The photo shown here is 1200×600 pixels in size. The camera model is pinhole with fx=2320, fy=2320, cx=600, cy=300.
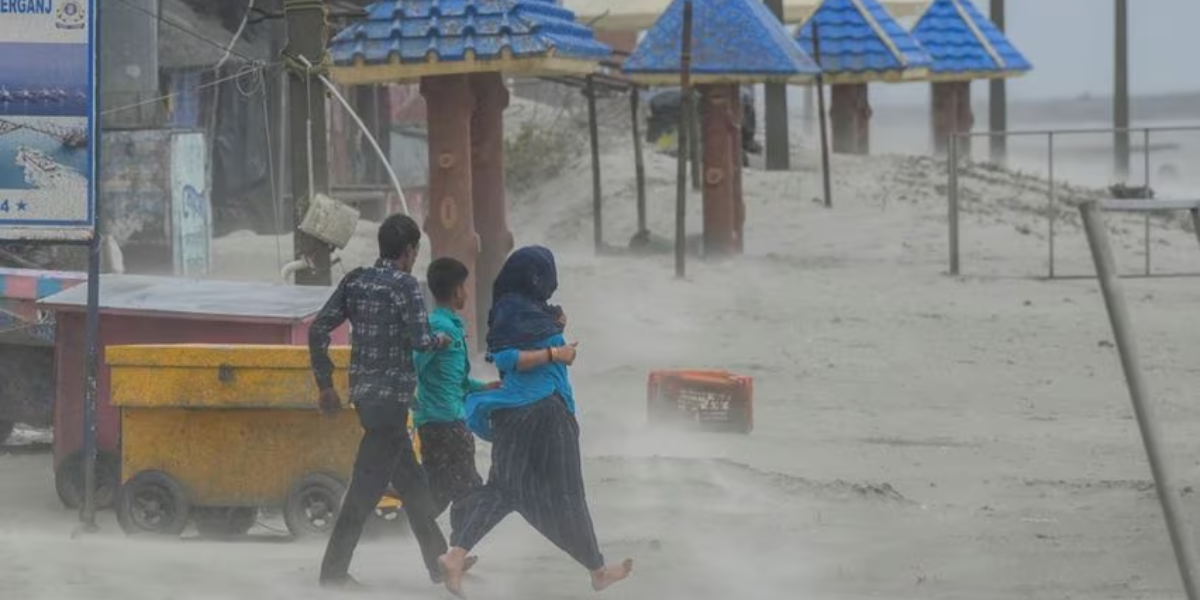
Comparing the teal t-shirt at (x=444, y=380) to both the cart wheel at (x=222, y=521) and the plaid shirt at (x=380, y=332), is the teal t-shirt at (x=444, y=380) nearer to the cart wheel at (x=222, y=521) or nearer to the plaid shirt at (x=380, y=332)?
the plaid shirt at (x=380, y=332)

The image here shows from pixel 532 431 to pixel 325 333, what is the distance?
2.86 feet

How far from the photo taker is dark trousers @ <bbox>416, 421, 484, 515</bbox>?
9.30m

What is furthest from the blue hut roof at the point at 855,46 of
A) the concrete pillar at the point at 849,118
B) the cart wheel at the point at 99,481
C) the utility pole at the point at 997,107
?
the cart wheel at the point at 99,481

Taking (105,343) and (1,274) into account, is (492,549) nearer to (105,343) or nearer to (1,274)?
(105,343)

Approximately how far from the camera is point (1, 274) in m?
12.0

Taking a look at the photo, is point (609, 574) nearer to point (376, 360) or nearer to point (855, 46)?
point (376, 360)

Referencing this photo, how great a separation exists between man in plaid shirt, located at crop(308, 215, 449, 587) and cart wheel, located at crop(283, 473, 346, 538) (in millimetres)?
1290

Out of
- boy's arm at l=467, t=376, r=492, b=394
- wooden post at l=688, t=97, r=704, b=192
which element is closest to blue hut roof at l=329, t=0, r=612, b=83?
boy's arm at l=467, t=376, r=492, b=394

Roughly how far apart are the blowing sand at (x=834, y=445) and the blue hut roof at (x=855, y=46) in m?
3.22

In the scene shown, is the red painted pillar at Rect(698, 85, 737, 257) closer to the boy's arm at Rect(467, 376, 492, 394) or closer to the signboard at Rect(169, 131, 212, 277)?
the signboard at Rect(169, 131, 212, 277)

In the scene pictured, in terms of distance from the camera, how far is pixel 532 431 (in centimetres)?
885

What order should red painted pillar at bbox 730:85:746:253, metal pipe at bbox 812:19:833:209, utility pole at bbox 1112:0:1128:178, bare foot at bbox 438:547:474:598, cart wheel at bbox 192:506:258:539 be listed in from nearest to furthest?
bare foot at bbox 438:547:474:598, cart wheel at bbox 192:506:258:539, red painted pillar at bbox 730:85:746:253, metal pipe at bbox 812:19:833:209, utility pole at bbox 1112:0:1128:178

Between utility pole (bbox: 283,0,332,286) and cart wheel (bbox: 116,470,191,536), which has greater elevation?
utility pole (bbox: 283,0,332,286)

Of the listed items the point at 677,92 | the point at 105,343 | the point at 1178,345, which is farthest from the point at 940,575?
the point at 677,92
